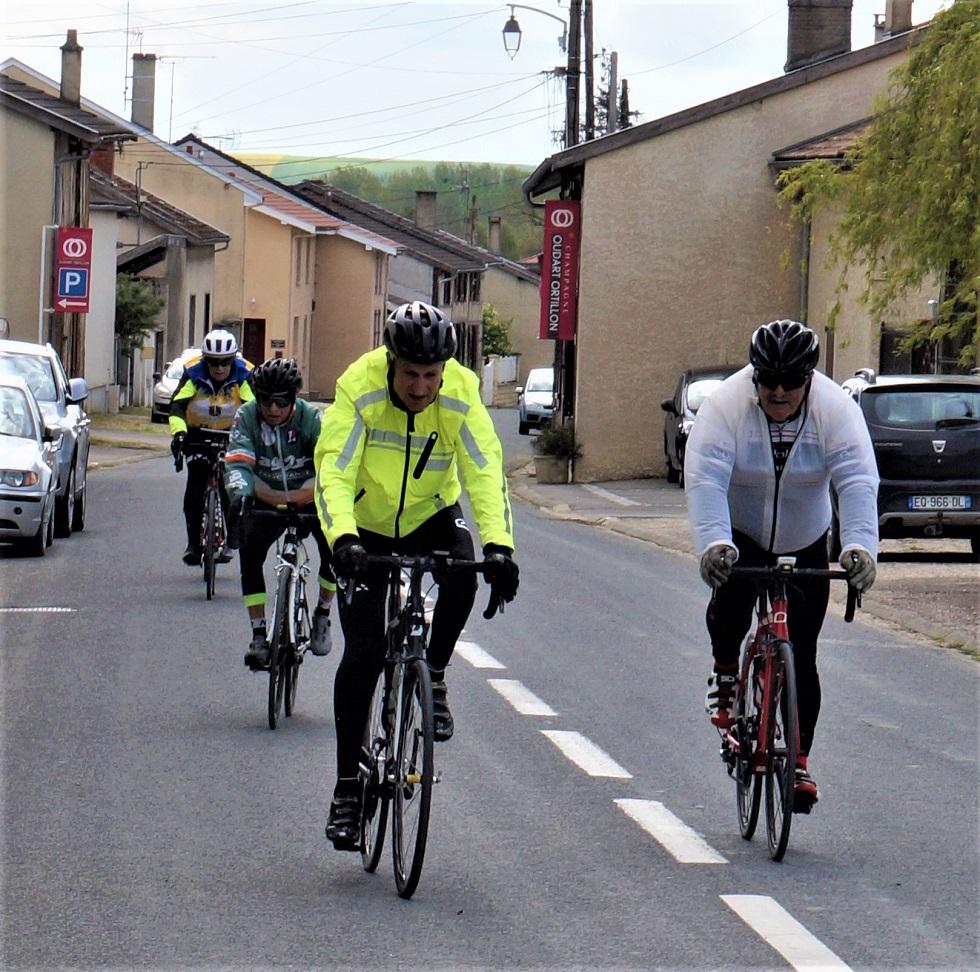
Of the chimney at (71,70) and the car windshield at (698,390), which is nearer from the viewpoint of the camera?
the car windshield at (698,390)

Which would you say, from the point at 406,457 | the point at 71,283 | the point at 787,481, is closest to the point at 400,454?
the point at 406,457

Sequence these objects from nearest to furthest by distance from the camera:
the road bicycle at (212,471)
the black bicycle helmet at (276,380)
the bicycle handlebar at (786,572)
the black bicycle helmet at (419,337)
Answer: the black bicycle helmet at (419,337) → the bicycle handlebar at (786,572) → the black bicycle helmet at (276,380) → the road bicycle at (212,471)

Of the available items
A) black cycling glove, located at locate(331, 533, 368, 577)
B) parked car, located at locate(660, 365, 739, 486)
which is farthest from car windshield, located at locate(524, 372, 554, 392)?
black cycling glove, located at locate(331, 533, 368, 577)

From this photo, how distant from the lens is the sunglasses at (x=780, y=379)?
6789 millimetres

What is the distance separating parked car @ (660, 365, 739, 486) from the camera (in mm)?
29438

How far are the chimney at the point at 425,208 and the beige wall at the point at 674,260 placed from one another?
7732 centimetres

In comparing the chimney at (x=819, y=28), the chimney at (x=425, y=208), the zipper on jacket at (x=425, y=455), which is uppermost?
the chimney at (x=425, y=208)

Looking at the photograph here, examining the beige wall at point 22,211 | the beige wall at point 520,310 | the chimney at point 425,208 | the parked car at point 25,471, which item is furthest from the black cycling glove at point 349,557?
the chimney at point 425,208

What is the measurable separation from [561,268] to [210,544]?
850 inches

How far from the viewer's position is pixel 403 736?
6.24 metres

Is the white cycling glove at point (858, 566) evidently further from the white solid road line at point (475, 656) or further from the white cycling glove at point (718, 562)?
the white solid road line at point (475, 656)

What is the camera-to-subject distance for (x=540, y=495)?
29609mm

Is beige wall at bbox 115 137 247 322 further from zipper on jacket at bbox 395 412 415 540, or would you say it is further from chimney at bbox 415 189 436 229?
zipper on jacket at bbox 395 412 415 540

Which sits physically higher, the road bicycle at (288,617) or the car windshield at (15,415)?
the car windshield at (15,415)
